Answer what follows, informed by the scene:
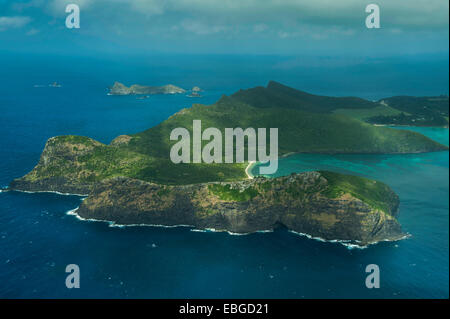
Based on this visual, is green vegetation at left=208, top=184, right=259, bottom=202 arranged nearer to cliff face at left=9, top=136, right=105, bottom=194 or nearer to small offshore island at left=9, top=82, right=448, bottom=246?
small offshore island at left=9, top=82, right=448, bottom=246

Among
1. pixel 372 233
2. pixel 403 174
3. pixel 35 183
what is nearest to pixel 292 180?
pixel 372 233

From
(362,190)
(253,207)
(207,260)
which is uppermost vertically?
(362,190)

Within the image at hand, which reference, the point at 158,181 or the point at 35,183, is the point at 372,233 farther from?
the point at 35,183

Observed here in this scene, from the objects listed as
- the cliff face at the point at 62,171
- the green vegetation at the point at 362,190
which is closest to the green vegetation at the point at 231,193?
the green vegetation at the point at 362,190

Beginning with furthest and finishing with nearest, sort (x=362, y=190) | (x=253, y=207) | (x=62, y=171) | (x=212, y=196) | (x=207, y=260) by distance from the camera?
(x=62, y=171) < (x=362, y=190) < (x=212, y=196) < (x=253, y=207) < (x=207, y=260)

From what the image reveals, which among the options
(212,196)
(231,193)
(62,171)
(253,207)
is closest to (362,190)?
(253,207)

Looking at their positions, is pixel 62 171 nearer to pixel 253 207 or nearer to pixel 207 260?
pixel 207 260
